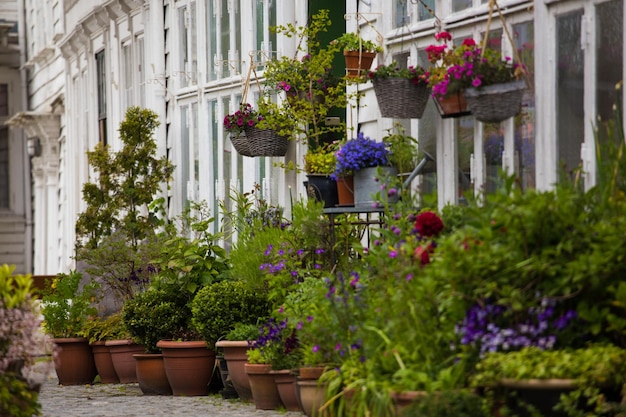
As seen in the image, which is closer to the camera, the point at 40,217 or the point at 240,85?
the point at 240,85

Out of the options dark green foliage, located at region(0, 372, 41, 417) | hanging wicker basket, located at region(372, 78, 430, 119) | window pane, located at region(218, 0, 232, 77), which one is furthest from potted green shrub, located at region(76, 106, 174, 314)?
dark green foliage, located at region(0, 372, 41, 417)

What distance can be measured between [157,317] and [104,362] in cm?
A: 158

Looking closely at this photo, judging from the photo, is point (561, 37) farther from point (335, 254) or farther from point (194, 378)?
point (194, 378)

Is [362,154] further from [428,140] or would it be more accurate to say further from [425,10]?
[425,10]

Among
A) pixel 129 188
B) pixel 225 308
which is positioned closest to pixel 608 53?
pixel 225 308

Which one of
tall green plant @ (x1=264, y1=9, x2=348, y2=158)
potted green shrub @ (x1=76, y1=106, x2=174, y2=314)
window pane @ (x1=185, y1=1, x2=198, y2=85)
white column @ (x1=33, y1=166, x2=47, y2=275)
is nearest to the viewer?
tall green plant @ (x1=264, y1=9, x2=348, y2=158)

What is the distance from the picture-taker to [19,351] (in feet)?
22.6

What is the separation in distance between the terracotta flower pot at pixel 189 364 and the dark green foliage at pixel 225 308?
→ 0.31 m

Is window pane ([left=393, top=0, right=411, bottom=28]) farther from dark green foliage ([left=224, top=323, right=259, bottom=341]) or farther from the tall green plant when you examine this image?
dark green foliage ([left=224, top=323, right=259, bottom=341])

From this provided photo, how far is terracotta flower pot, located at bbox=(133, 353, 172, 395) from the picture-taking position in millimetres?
10984

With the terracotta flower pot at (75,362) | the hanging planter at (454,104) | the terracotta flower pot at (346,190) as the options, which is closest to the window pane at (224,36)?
the terracotta flower pot at (75,362)

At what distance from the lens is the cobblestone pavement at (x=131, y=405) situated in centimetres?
926

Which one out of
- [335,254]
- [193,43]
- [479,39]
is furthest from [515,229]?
[193,43]

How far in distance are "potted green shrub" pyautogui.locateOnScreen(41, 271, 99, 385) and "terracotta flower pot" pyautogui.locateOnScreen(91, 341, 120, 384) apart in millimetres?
160
